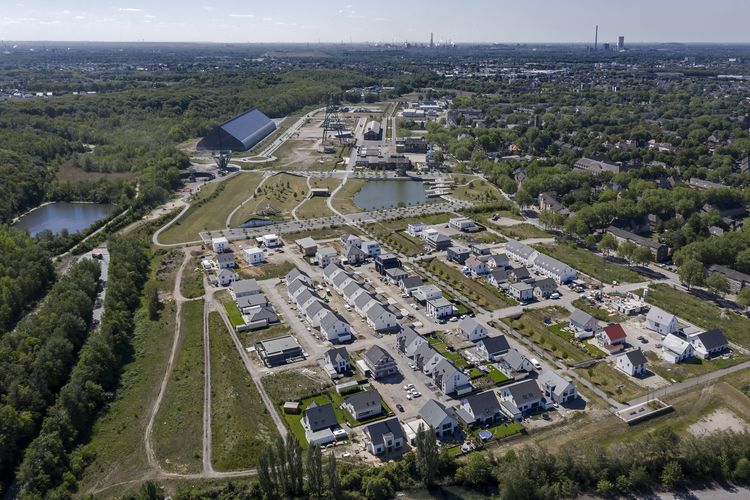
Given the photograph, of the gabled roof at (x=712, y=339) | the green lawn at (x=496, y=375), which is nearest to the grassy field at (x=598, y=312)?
the gabled roof at (x=712, y=339)

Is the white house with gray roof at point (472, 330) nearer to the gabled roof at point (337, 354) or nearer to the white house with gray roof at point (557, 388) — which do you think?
the white house with gray roof at point (557, 388)

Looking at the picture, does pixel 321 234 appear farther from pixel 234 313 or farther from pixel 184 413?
pixel 184 413

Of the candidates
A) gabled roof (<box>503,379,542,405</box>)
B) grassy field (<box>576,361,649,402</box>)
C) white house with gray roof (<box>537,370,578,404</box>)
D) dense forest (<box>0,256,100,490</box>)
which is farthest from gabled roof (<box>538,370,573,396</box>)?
dense forest (<box>0,256,100,490</box>)

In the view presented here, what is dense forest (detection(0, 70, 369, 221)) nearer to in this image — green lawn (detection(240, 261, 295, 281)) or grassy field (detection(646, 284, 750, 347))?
green lawn (detection(240, 261, 295, 281))

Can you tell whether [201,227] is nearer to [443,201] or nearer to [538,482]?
[443,201]

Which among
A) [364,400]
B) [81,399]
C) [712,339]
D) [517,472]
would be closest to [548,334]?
[712,339]

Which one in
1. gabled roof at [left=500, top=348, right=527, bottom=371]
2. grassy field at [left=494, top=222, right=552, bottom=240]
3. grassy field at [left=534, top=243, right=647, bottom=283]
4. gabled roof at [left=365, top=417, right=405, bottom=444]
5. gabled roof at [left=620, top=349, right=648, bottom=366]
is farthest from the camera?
grassy field at [left=494, top=222, right=552, bottom=240]
